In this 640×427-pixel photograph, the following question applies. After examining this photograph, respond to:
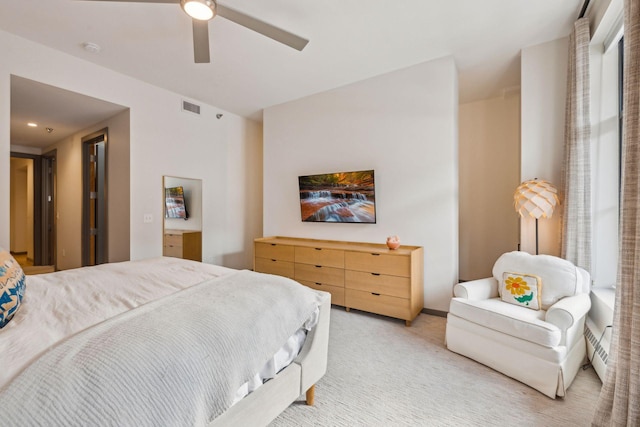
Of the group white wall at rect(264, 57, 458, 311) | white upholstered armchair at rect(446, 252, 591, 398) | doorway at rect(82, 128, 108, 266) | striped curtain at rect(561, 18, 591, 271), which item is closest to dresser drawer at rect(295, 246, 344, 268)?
white wall at rect(264, 57, 458, 311)

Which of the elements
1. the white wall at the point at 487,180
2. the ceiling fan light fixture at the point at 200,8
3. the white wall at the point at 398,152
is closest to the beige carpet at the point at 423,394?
the white wall at the point at 398,152

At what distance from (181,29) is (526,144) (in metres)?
3.61

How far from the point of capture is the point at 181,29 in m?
2.54

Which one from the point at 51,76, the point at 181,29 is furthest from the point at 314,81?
the point at 51,76

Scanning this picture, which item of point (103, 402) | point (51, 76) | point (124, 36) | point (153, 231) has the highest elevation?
point (124, 36)

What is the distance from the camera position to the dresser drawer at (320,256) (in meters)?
3.27

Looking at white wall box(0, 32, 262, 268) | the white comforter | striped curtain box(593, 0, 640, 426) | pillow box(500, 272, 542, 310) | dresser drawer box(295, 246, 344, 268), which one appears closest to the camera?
the white comforter

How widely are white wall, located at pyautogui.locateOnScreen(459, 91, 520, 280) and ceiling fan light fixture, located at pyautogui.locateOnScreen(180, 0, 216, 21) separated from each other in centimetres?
383

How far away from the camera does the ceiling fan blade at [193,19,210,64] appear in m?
2.02

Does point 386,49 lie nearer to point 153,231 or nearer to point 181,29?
point 181,29

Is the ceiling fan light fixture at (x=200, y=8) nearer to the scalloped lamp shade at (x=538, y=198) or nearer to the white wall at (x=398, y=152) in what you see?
the white wall at (x=398, y=152)

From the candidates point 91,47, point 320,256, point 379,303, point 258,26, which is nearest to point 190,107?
point 91,47

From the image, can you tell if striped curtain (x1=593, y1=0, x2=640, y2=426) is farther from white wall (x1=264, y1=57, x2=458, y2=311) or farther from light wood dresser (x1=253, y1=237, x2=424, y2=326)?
white wall (x1=264, y1=57, x2=458, y2=311)

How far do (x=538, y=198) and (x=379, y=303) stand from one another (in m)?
1.84
